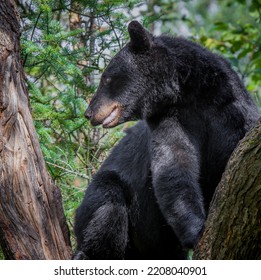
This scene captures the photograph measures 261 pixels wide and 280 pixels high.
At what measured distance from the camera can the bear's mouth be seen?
244 inches

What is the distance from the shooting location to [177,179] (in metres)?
5.48

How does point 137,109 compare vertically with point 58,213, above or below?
above

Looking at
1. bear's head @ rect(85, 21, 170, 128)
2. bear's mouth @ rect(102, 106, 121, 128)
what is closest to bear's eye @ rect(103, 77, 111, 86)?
bear's head @ rect(85, 21, 170, 128)

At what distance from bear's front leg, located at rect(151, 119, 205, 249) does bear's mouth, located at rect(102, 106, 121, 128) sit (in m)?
0.53

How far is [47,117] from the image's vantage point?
21.3 ft

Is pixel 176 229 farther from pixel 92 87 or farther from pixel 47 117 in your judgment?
pixel 92 87

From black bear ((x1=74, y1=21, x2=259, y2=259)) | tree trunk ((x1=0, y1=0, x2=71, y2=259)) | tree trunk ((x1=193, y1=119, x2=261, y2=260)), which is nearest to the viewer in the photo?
tree trunk ((x1=193, y1=119, x2=261, y2=260))

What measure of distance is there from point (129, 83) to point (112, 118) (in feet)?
1.25

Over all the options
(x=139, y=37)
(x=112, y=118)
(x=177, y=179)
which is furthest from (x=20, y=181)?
(x=139, y=37)

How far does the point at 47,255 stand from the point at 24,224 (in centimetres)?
32

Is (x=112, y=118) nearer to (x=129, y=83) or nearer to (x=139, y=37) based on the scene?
(x=129, y=83)

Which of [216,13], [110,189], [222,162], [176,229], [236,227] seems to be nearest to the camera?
[236,227]

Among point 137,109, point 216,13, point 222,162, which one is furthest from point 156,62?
point 216,13

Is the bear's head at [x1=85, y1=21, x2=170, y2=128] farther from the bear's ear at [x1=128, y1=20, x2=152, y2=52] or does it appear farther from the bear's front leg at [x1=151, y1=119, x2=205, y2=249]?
the bear's front leg at [x1=151, y1=119, x2=205, y2=249]
